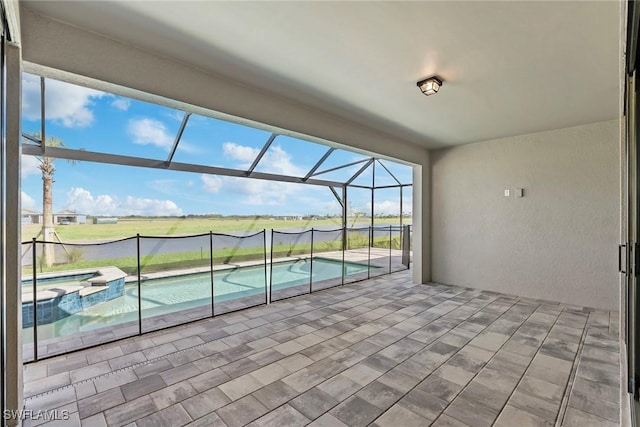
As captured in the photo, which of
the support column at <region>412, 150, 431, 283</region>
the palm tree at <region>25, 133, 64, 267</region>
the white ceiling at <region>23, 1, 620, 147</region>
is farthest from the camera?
the support column at <region>412, 150, 431, 283</region>

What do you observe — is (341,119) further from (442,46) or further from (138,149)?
(138,149)

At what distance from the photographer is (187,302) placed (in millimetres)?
4500

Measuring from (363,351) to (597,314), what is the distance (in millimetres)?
3508

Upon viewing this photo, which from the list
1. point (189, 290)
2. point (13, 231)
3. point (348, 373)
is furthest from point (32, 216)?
point (348, 373)

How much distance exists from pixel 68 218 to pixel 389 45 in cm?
480

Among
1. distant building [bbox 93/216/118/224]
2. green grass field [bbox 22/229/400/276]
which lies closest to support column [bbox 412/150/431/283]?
green grass field [bbox 22/229/400/276]

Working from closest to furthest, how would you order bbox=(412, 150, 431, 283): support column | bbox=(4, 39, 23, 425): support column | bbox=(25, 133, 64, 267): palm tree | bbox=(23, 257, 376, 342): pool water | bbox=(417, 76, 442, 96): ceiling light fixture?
1. bbox=(4, 39, 23, 425): support column
2. bbox=(417, 76, 442, 96): ceiling light fixture
3. bbox=(23, 257, 376, 342): pool water
4. bbox=(25, 133, 64, 267): palm tree
5. bbox=(412, 150, 431, 283): support column

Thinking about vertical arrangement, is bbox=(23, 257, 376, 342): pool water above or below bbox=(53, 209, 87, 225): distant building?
below

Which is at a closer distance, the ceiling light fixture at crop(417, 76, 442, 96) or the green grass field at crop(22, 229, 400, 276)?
the ceiling light fixture at crop(417, 76, 442, 96)

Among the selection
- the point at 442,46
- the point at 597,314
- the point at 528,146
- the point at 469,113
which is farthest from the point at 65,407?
the point at 528,146

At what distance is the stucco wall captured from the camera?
4.19m

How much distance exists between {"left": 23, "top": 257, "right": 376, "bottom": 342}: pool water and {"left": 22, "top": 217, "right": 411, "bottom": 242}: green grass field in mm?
971

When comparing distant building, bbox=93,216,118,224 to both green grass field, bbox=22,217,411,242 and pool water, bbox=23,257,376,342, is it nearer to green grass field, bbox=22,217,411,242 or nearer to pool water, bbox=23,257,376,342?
green grass field, bbox=22,217,411,242

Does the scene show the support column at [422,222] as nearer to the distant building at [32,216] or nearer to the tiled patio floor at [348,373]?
the tiled patio floor at [348,373]
